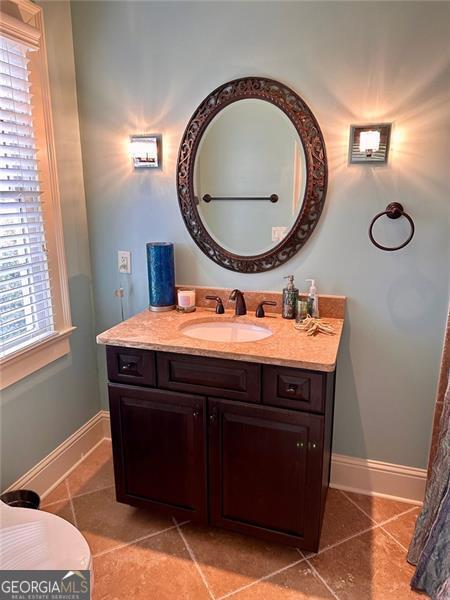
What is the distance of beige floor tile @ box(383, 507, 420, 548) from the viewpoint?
6.31ft

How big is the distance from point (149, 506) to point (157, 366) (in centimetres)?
70

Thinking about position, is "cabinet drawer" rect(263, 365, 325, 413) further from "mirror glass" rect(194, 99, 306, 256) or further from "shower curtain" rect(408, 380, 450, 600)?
"mirror glass" rect(194, 99, 306, 256)

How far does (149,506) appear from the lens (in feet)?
6.43

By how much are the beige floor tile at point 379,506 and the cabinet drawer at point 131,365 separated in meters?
1.24

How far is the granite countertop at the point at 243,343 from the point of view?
158cm

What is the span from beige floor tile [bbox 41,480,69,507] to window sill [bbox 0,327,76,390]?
672 mm

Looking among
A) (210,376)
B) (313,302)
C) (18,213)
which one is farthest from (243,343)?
(18,213)

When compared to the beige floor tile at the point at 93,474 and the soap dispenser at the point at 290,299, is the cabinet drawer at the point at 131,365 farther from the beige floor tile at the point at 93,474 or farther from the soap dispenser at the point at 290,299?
the beige floor tile at the point at 93,474

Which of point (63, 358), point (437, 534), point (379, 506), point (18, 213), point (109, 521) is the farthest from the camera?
point (63, 358)

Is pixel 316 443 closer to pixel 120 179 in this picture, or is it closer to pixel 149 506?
pixel 149 506

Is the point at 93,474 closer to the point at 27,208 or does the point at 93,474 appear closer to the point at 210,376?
the point at 210,376

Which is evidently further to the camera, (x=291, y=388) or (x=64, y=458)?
(x=64, y=458)

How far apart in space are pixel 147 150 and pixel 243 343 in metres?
1.12

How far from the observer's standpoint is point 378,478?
219 cm
